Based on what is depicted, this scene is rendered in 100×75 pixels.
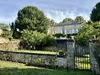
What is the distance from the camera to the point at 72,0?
9852 millimetres

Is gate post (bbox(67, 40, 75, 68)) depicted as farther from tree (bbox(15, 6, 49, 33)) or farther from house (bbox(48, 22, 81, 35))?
house (bbox(48, 22, 81, 35))

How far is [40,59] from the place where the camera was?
6.86 metres

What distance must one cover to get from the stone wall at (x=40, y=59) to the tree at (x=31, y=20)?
16277mm

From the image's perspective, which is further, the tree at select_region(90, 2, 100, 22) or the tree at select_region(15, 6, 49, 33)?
the tree at select_region(15, 6, 49, 33)

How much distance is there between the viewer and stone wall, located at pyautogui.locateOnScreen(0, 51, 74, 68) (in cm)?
595

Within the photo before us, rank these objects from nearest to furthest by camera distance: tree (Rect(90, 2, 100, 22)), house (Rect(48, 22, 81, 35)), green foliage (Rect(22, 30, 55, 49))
Result: green foliage (Rect(22, 30, 55, 49)) < tree (Rect(90, 2, 100, 22)) < house (Rect(48, 22, 81, 35))

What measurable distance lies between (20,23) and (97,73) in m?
23.1

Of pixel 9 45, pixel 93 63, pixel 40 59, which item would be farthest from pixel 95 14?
pixel 9 45

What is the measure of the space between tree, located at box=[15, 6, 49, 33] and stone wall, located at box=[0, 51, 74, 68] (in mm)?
16277

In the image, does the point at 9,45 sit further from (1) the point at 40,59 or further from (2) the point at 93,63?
(2) the point at 93,63

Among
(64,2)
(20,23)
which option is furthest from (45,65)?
(20,23)

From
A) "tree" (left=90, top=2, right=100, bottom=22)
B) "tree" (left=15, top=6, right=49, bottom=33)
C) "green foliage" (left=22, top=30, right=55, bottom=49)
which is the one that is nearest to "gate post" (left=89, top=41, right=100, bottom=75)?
"green foliage" (left=22, top=30, right=55, bottom=49)

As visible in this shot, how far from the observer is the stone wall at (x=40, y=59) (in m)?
5.95

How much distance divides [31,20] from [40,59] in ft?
64.8
